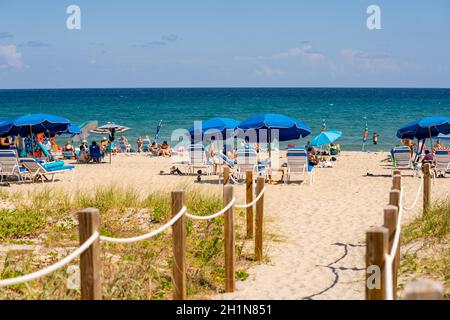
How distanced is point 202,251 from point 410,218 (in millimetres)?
4342

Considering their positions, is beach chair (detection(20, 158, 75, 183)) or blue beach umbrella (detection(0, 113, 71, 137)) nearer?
beach chair (detection(20, 158, 75, 183))

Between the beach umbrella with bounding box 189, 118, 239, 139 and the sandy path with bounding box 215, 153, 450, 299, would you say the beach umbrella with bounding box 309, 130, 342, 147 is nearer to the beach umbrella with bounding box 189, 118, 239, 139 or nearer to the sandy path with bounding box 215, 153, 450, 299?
the sandy path with bounding box 215, 153, 450, 299

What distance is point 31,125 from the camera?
17.8 metres

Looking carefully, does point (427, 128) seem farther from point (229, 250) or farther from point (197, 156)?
point (229, 250)

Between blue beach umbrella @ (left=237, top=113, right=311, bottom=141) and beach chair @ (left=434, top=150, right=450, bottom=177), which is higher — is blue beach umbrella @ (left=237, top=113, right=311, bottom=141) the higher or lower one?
the higher one

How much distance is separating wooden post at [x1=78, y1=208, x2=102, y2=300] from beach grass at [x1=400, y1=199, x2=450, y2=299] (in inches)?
141

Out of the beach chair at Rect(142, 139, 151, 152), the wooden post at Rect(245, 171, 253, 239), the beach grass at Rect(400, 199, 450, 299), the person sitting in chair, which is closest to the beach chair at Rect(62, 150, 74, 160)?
the person sitting in chair

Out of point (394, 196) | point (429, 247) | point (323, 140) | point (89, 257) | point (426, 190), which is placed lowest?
point (429, 247)

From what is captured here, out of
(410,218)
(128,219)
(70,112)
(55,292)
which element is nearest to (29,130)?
(128,219)

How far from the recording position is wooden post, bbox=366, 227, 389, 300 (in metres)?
3.44

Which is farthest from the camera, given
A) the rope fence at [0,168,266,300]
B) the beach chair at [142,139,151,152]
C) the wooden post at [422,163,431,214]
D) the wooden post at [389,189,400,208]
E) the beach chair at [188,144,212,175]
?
the beach chair at [142,139,151,152]

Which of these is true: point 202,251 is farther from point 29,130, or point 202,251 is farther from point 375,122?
point 375,122

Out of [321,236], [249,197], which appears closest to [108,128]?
[321,236]

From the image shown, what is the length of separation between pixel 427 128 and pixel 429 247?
1188cm
